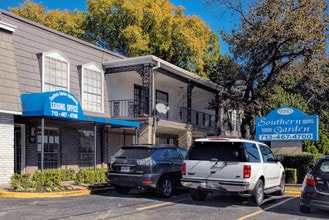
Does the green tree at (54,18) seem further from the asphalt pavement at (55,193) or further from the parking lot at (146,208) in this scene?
the parking lot at (146,208)

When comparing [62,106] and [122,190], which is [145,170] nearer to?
[122,190]

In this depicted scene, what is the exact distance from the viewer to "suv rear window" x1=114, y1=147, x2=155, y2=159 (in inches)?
499

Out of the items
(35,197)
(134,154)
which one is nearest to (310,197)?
(134,154)

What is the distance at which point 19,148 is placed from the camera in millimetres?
16312

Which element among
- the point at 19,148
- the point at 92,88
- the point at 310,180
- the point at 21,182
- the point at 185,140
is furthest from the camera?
the point at 185,140

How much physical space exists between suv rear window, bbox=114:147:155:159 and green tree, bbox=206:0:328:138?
1060cm

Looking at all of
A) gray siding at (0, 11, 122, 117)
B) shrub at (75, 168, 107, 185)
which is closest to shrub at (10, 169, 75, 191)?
shrub at (75, 168, 107, 185)

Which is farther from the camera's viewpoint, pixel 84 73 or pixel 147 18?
pixel 147 18

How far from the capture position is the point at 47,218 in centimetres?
889

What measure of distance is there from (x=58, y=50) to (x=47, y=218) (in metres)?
10.6

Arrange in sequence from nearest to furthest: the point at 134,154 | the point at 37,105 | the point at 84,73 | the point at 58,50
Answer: the point at 134,154 → the point at 37,105 → the point at 58,50 → the point at 84,73

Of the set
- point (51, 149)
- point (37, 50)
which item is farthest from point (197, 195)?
point (37, 50)

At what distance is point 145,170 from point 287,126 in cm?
818

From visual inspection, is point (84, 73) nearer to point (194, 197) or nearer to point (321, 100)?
point (194, 197)
